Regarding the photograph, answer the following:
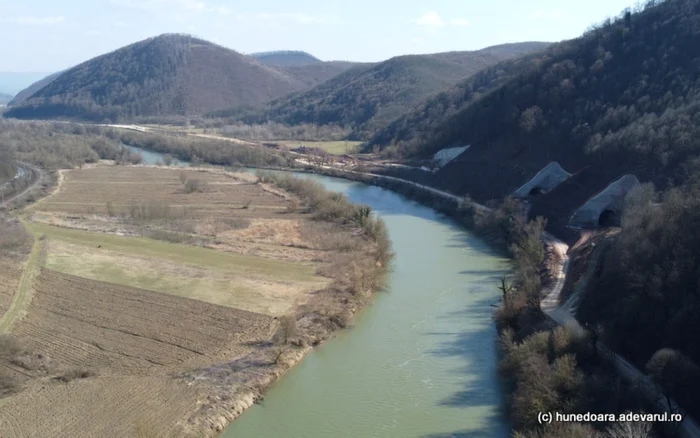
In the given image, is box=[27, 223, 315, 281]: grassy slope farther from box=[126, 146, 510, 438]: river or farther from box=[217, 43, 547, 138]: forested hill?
box=[217, 43, 547, 138]: forested hill

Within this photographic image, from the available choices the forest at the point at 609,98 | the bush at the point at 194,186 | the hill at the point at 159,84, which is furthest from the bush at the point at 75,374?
the hill at the point at 159,84

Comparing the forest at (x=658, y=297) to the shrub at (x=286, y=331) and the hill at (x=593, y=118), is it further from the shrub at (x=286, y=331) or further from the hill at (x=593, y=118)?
the hill at (x=593, y=118)

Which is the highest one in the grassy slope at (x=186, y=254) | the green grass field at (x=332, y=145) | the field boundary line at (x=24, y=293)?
the green grass field at (x=332, y=145)

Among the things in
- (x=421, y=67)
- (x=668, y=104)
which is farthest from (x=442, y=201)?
(x=421, y=67)

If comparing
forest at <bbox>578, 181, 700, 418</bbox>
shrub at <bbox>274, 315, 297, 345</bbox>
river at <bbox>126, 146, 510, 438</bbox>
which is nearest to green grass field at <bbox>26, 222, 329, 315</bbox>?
shrub at <bbox>274, 315, 297, 345</bbox>

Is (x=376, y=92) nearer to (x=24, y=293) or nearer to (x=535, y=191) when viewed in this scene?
(x=535, y=191)
